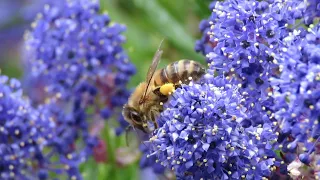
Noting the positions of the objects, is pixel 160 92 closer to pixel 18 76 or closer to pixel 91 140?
pixel 91 140

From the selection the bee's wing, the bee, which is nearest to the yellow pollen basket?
the bee

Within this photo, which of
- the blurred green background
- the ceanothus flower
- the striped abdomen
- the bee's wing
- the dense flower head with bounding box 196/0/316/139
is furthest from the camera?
the blurred green background

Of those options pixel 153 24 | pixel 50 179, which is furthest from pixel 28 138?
pixel 153 24

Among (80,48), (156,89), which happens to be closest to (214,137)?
(156,89)

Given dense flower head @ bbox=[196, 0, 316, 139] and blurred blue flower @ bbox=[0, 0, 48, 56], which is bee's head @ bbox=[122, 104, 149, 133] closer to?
dense flower head @ bbox=[196, 0, 316, 139]

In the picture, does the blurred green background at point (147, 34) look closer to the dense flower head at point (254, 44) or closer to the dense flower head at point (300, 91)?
the dense flower head at point (254, 44)

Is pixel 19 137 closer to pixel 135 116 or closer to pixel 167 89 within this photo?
pixel 135 116
